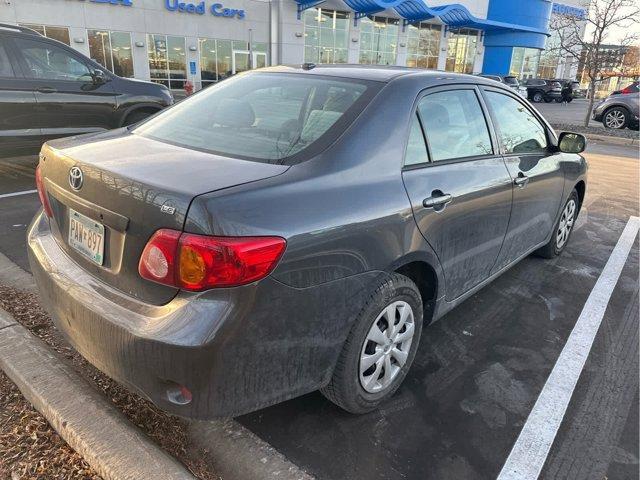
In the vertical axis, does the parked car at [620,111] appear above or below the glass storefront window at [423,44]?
below

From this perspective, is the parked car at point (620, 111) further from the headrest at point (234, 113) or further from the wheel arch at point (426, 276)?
the headrest at point (234, 113)

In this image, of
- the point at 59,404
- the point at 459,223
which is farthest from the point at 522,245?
the point at 59,404

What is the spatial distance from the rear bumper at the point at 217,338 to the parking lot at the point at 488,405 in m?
0.41

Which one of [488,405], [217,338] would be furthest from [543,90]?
[217,338]

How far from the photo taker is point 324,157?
6.93 ft

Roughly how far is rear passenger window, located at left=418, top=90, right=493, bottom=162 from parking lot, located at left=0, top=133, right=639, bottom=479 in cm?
122

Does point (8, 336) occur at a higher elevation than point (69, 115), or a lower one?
lower

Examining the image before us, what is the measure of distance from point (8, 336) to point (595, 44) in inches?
671

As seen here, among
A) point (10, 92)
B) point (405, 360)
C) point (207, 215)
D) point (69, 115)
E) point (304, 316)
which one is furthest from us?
point (69, 115)

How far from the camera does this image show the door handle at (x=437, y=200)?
2465 mm

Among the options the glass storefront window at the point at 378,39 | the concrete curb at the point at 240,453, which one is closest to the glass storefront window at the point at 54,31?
the glass storefront window at the point at 378,39

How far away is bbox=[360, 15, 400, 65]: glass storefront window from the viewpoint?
31438 mm

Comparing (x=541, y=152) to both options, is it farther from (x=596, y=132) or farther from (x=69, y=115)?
(x=596, y=132)

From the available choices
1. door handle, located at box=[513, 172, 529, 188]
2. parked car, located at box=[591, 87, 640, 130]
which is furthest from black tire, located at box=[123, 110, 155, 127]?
parked car, located at box=[591, 87, 640, 130]
